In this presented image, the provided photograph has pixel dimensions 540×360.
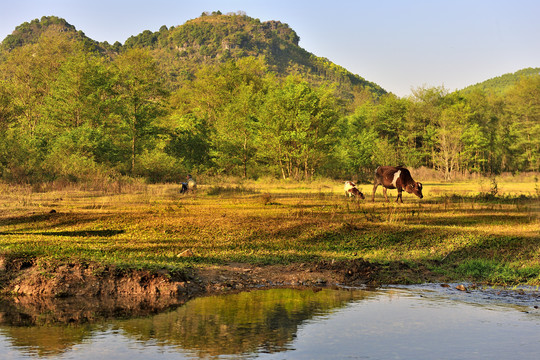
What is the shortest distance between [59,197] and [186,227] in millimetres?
15676

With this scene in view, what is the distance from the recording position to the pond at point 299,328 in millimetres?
8039

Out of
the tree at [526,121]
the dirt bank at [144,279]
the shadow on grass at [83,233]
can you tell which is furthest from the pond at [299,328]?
the tree at [526,121]

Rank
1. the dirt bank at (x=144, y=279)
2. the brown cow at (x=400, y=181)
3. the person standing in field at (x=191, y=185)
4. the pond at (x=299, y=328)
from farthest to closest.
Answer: the person standing in field at (x=191, y=185)
the brown cow at (x=400, y=181)
the dirt bank at (x=144, y=279)
the pond at (x=299, y=328)

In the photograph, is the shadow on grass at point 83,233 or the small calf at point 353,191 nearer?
the shadow on grass at point 83,233

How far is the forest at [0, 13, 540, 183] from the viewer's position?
51.2m

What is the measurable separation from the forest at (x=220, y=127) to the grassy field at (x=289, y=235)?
63.6ft

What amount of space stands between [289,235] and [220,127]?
53.2m

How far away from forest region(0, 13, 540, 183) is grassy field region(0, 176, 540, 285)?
63.6 feet

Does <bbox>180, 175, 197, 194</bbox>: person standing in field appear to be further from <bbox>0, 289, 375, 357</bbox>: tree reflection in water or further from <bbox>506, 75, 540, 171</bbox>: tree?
<bbox>506, 75, 540, 171</bbox>: tree

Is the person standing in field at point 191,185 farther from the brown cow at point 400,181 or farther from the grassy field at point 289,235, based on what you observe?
the brown cow at point 400,181

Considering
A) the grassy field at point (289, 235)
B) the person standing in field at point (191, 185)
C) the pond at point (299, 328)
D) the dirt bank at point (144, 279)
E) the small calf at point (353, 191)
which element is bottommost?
the pond at point (299, 328)

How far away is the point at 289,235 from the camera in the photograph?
1944 centimetres

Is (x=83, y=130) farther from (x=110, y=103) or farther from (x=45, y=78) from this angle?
(x=45, y=78)

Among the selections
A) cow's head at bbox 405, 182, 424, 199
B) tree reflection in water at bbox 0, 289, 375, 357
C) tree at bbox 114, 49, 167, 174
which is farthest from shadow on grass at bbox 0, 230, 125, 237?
tree at bbox 114, 49, 167, 174
